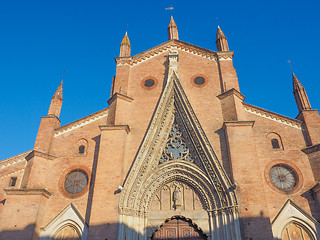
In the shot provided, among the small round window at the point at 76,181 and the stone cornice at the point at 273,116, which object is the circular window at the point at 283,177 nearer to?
the stone cornice at the point at 273,116

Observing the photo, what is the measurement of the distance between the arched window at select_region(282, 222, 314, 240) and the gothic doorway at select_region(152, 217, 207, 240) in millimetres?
3655

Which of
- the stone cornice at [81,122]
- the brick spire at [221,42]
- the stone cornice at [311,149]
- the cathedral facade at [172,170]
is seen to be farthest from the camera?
the brick spire at [221,42]

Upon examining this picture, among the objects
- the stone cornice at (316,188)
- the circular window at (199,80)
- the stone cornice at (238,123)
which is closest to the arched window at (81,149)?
the circular window at (199,80)

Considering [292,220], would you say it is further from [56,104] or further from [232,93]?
[56,104]

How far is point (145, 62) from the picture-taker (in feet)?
62.6

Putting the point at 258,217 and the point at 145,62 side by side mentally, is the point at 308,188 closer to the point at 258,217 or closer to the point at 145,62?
the point at 258,217

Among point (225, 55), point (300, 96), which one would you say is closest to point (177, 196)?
point (300, 96)

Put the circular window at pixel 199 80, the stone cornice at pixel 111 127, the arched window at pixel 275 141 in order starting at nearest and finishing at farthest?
the arched window at pixel 275 141 → the stone cornice at pixel 111 127 → the circular window at pixel 199 80

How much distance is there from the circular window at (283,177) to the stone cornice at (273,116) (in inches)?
101

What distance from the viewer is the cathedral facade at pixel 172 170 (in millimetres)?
12656

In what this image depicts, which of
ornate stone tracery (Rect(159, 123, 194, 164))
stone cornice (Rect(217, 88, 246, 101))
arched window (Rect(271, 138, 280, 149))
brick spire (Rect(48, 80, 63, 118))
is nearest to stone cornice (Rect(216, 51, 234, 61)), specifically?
stone cornice (Rect(217, 88, 246, 101))

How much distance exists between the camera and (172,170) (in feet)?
47.4

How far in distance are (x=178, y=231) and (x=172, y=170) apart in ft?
9.60

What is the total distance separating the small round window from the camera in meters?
14.6
